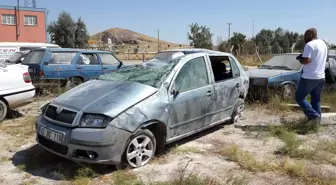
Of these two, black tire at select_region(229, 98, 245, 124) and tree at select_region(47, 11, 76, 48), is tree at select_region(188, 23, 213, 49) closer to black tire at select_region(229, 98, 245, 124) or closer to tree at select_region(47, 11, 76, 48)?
tree at select_region(47, 11, 76, 48)

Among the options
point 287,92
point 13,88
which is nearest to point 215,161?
point 13,88

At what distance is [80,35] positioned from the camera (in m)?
48.4

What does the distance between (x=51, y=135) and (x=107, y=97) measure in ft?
2.82

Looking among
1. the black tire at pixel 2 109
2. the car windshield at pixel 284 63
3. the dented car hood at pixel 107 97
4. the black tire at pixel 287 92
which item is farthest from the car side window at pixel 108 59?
the dented car hood at pixel 107 97

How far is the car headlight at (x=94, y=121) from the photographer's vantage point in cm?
408

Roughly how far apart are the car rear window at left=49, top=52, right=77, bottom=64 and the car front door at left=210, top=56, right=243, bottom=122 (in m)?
5.95

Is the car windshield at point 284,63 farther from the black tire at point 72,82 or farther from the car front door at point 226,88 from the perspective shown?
the black tire at point 72,82

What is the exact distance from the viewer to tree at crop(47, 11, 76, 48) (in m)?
47.1

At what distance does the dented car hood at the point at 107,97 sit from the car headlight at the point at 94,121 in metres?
0.05

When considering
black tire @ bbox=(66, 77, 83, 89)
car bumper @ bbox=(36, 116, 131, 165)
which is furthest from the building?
car bumper @ bbox=(36, 116, 131, 165)

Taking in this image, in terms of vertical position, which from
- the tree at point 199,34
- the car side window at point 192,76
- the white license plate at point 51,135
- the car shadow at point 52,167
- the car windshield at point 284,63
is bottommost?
the car shadow at point 52,167

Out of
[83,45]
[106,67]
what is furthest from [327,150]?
[83,45]

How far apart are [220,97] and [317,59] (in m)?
1.98

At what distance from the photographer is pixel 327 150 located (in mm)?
5285
